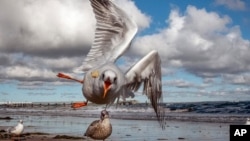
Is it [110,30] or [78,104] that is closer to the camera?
[78,104]

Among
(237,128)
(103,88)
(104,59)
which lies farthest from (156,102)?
(237,128)

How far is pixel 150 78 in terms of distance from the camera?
6.59 meters

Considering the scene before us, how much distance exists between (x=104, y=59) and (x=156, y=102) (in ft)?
3.90

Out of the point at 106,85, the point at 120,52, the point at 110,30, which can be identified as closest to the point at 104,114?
the point at 110,30

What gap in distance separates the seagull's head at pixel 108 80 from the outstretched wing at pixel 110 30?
1280 mm

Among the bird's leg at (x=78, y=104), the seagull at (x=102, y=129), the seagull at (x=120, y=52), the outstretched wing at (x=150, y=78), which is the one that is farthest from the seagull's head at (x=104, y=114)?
the bird's leg at (x=78, y=104)

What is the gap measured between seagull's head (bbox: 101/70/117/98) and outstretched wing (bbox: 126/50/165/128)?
103cm

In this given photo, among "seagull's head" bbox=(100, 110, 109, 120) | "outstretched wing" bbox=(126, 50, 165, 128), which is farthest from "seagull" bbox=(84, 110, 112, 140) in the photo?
"outstretched wing" bbox=(126, 50, 165, 128)

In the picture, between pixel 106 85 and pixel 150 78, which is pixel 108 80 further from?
pixel 150 78

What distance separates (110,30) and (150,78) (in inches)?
35.0

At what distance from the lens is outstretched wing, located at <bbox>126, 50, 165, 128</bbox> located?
6258 millimetres

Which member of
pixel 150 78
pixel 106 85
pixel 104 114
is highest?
pixel 150 78

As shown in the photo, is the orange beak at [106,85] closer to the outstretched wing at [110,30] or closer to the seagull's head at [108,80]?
the seagull's head at [108,80]

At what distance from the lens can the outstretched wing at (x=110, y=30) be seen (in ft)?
20.6
